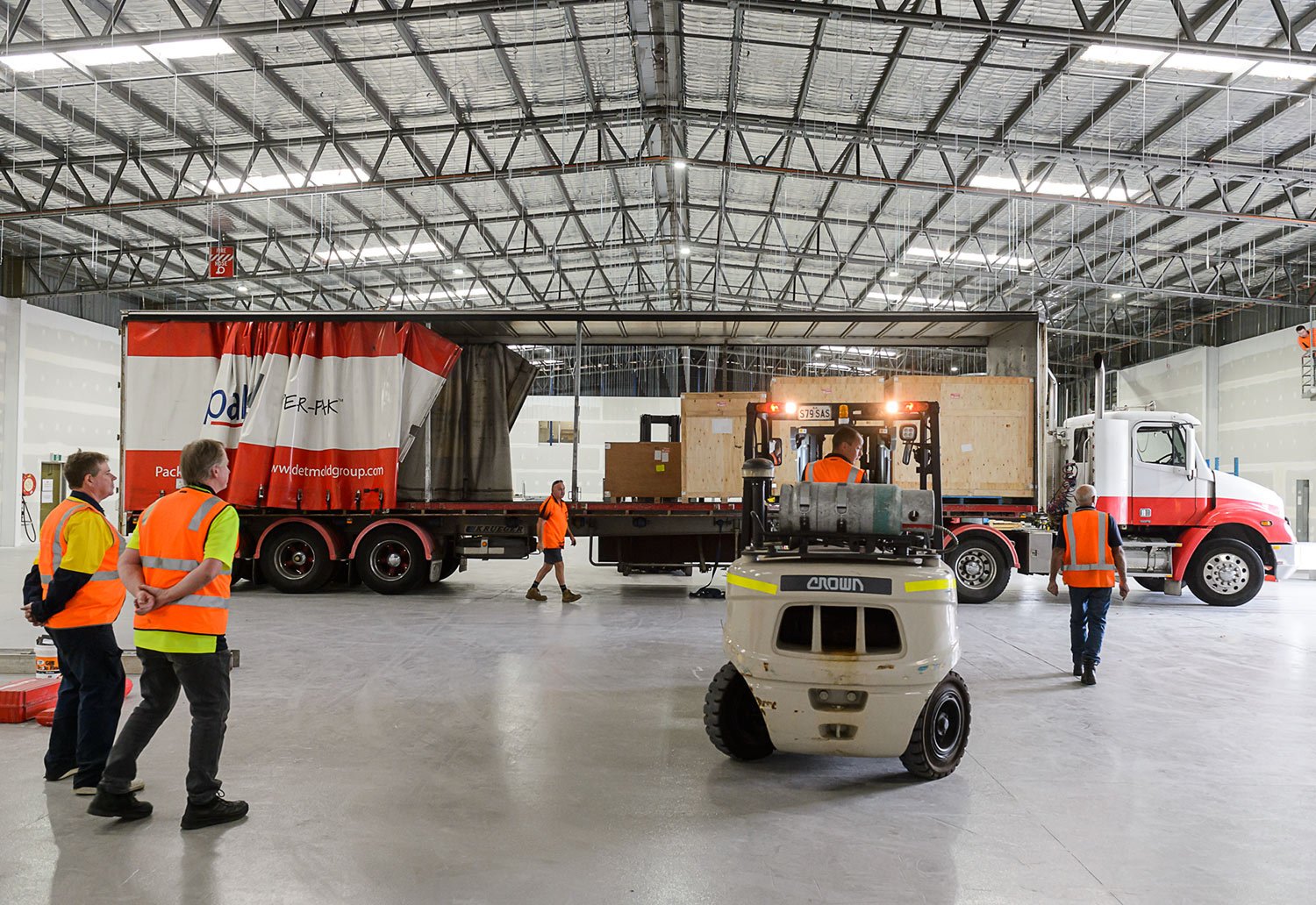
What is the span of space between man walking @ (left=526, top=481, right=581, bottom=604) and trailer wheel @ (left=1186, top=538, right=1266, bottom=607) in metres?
8.56

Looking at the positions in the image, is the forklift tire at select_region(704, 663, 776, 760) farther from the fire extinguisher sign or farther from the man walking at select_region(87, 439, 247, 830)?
the fire extinguisher sign

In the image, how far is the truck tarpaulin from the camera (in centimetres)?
1209

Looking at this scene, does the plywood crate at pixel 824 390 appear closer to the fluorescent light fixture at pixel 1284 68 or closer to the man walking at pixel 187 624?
the fluorescent light fixture at pixel 1284 68

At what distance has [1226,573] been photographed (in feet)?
39.8

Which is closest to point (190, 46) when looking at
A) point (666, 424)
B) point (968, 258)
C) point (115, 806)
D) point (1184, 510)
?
point (666, 424)

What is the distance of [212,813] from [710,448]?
8.82 m

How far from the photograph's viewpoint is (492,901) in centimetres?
330

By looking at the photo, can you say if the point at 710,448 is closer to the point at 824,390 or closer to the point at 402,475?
the point at 824,390

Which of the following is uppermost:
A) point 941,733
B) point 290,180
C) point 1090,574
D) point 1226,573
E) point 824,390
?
point 290,180

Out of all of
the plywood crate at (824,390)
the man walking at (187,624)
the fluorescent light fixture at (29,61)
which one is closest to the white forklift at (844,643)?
the man walking at (187,624)

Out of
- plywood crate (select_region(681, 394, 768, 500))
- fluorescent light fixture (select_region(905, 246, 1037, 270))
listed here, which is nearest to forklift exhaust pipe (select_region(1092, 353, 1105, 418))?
plywood crate (select_region(681, 394, 768, 500))

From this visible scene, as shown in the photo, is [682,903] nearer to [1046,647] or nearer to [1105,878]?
[1105,878]

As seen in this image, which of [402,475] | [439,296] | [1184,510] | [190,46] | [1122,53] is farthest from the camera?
[439,296]

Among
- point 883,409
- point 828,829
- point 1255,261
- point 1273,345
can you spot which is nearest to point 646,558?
point 883,409
